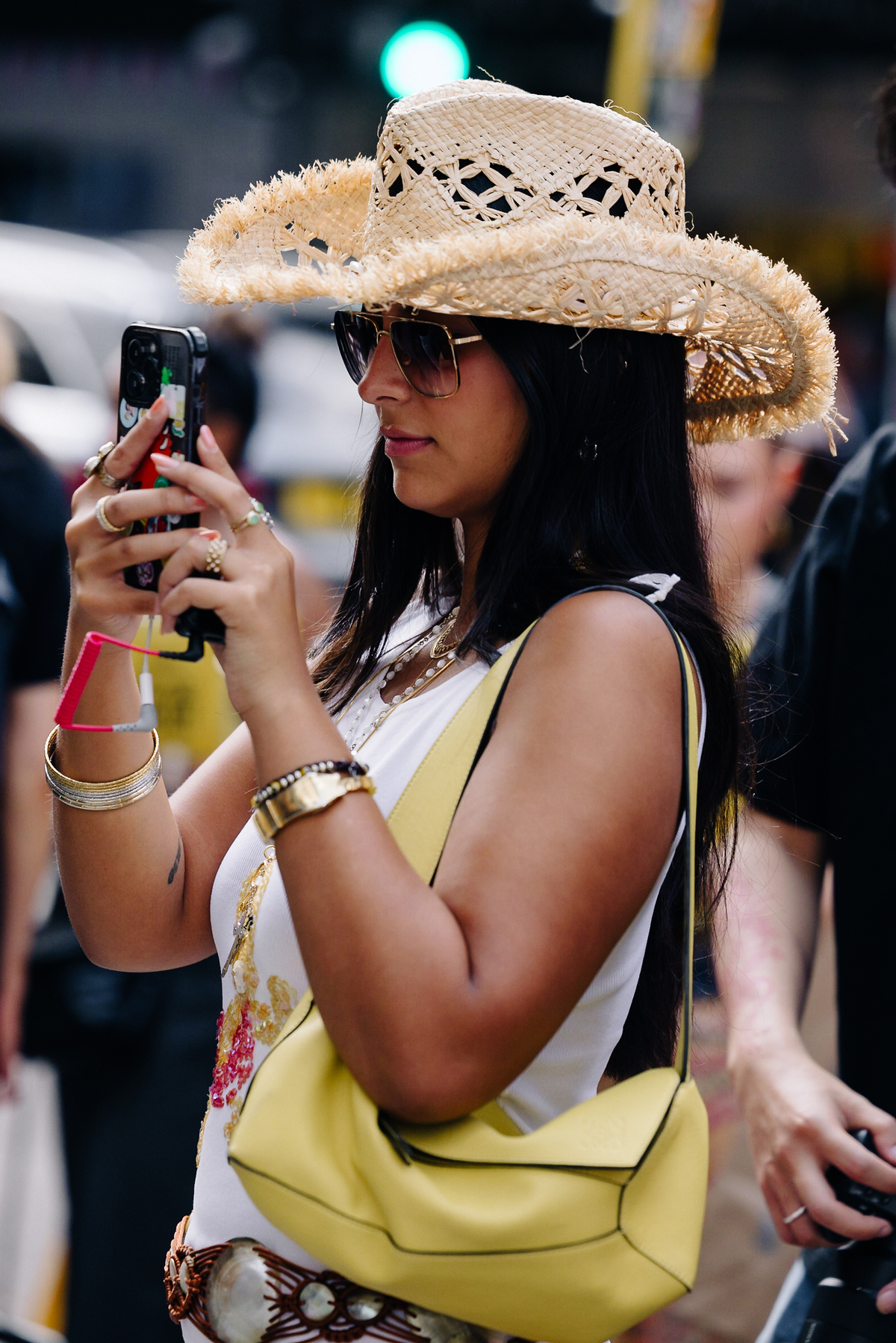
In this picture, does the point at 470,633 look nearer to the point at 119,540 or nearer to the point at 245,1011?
the point at 119,540

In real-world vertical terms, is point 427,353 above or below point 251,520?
above

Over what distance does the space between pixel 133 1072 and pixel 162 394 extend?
2103mm

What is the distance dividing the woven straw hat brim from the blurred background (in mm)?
5433

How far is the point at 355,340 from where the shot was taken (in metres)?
1.68

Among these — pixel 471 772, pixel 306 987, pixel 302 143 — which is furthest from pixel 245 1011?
pixel 302 143

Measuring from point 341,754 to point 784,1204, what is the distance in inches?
35.8

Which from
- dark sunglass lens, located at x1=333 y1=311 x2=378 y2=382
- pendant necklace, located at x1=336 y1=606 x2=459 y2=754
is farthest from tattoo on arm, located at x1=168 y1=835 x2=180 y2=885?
dark sunglass lens, located at x1=333 y1=311 x2=378 y2=382

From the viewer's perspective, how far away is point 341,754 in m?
1.30

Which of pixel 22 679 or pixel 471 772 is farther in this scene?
pixel 22 679

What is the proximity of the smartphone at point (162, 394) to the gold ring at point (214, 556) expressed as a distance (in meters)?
0.08

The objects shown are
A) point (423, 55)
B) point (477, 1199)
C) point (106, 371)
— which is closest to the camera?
point (477, 1199)

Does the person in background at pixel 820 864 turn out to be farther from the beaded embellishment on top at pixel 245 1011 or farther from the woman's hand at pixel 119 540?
the woman's hand at pixel 119 540

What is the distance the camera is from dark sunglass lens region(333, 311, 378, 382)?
165 cm

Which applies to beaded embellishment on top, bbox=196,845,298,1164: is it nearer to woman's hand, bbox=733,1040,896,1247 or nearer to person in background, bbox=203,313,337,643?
woman's hand, bbox=733,1040,896,1247
